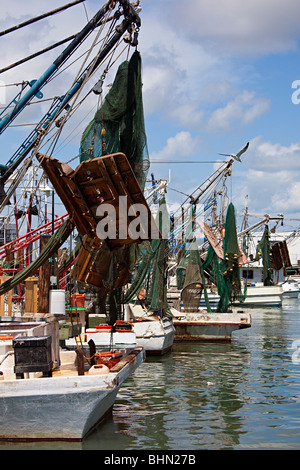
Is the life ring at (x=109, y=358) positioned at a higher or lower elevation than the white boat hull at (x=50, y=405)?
higher

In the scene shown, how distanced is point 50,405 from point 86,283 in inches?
133

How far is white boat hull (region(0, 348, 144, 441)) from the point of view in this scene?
360 inches

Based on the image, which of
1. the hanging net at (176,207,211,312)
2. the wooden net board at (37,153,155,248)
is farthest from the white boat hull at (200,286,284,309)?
the wooden net board at (37,153,155,248)

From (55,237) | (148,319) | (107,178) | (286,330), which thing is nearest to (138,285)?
(148,319)

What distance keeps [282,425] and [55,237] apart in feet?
18.3

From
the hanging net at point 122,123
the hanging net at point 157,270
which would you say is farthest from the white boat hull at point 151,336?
the hanging net at point 122,123

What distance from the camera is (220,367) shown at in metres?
17.8

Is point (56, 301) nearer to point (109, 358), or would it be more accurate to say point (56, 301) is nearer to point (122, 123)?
point (109, 358)

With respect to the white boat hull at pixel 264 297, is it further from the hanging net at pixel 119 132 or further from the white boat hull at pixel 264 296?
the hanging net at pixel 119 132

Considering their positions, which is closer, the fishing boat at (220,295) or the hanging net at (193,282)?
the fishing boat at (220,295)

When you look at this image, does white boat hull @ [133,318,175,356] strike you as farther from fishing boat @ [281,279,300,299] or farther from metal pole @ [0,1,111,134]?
fishing boat @ [281,279,300,299]

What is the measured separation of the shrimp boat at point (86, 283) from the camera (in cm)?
920

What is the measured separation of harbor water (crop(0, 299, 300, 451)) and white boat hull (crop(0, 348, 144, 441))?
8.8 inches

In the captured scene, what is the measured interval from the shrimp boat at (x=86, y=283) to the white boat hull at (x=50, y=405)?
15mm
